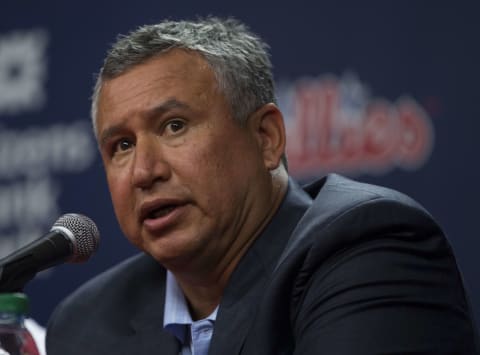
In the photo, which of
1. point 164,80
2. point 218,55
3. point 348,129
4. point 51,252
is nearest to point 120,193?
point 164,80

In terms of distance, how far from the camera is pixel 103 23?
348cm

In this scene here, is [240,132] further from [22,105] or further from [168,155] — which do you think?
[22,105]

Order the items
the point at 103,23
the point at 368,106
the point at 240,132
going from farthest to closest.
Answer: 1. the point at 103,23
2. the point at 368,106
3. the point at 240,132

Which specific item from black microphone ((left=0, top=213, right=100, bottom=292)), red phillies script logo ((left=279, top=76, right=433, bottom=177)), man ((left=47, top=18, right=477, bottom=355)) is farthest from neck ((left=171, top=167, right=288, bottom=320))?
red phillies script logo ((left=279, top=76, right=433, bottom=177))

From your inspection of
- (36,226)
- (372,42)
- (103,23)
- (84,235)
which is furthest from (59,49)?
(84,235)

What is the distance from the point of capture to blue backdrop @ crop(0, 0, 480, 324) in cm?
261

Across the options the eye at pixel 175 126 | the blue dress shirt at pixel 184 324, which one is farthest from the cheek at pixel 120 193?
the blue dress shirt at pixel 184 324

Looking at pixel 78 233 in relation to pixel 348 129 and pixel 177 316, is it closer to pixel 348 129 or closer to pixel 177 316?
pixel 177 316

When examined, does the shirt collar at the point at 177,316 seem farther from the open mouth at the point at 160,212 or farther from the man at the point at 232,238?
the open mouth at the point at 160,212

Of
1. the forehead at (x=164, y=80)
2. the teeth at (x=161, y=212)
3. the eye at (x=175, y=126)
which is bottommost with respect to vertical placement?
the teeth at (x=161, y=212)

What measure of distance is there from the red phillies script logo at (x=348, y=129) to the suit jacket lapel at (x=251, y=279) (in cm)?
76

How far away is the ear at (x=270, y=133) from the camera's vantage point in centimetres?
199

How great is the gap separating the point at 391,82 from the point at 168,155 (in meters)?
1.13

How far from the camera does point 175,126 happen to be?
6.05ft
